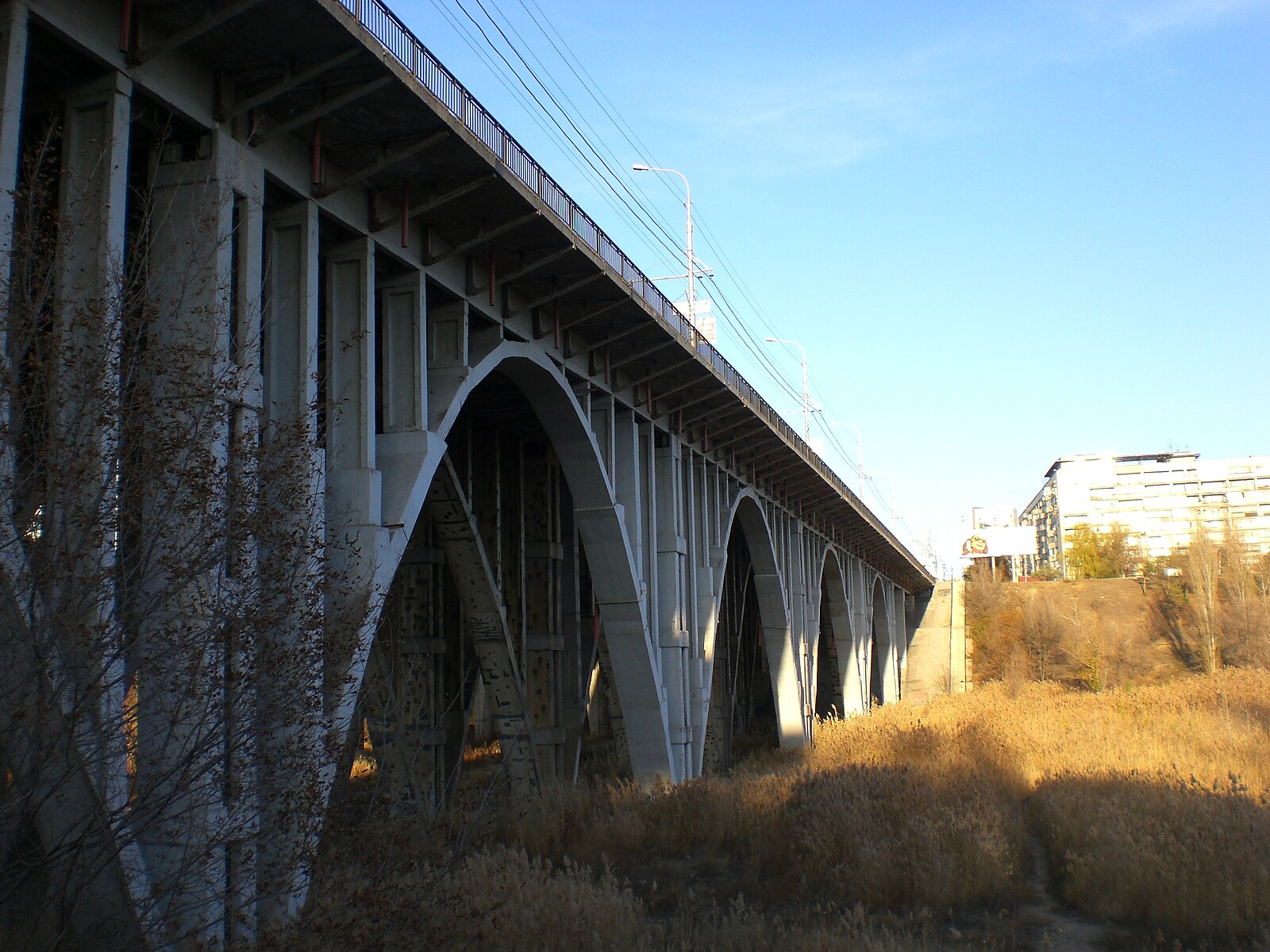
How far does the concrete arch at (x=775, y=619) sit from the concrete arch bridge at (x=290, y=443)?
7.88 metres

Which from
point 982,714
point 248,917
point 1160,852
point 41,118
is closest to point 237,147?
point 41,118

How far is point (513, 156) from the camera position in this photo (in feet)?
43.2

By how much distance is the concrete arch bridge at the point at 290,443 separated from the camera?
6309 mm

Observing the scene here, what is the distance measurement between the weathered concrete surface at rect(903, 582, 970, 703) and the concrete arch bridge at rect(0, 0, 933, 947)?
5125 centimetres

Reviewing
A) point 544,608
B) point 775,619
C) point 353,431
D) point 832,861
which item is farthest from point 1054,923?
point 775,619

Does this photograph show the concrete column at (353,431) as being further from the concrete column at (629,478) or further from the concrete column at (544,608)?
the concrete column at (544,608)

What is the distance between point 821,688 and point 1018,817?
52641mm

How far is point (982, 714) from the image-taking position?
103 ft

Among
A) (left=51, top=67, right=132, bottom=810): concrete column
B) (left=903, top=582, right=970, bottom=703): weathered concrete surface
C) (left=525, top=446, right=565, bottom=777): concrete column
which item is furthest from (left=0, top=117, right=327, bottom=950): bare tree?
(left=903, top=582, right=970, bottom=703): weathered concrete surface

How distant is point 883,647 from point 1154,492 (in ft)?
408

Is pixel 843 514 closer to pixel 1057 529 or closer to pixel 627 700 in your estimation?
pixel 627 700

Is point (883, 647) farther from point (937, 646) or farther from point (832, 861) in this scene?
point (832, 861)

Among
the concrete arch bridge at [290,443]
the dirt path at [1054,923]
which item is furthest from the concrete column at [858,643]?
the dirt path at [1054,923]

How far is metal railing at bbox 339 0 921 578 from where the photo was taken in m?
10.5
